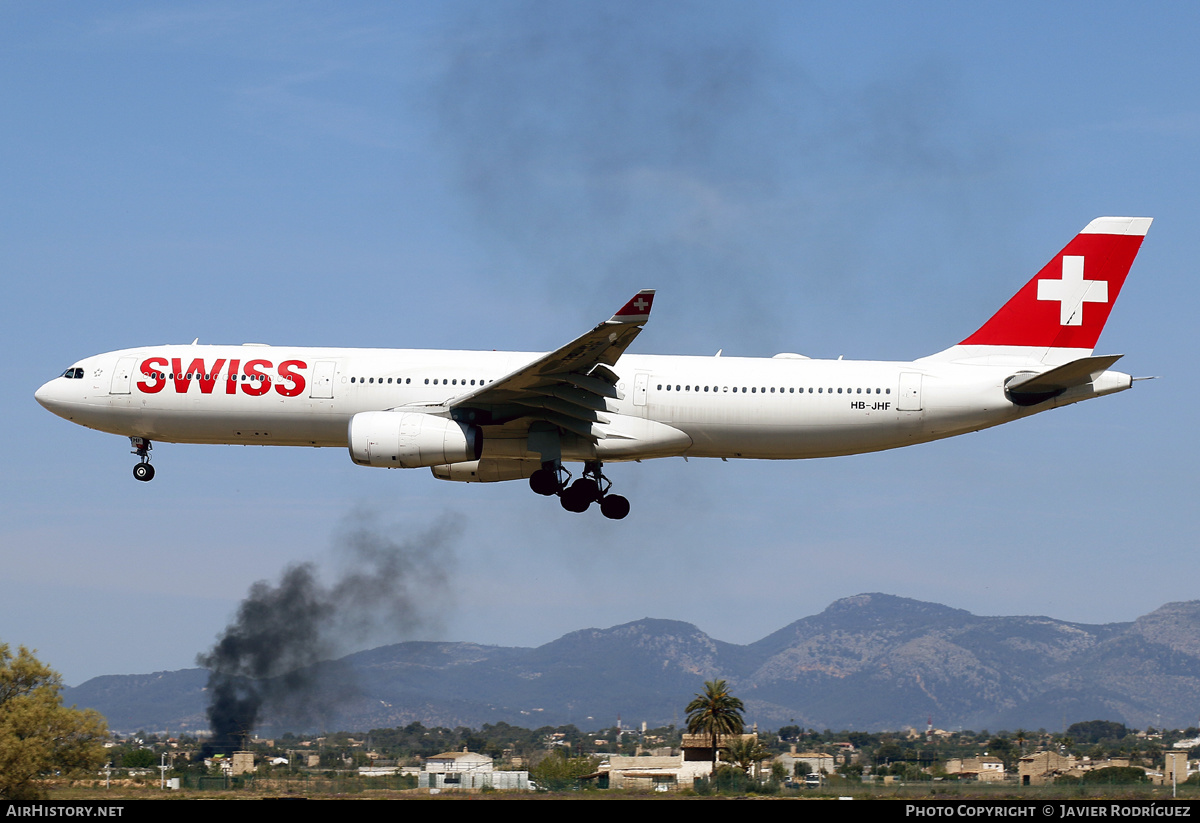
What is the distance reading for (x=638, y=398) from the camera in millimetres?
36375

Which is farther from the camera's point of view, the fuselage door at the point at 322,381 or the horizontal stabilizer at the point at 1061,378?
the fuselage door at the point at 322,381

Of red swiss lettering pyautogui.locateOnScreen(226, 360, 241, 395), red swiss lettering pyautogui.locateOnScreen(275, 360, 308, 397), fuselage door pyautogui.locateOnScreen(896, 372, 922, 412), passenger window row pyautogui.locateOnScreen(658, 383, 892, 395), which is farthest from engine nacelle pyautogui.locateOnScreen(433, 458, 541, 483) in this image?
fuselage door pyautogui.locateOnScreen(896, 372, 922, 412)

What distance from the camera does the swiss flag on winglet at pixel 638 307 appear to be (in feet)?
102

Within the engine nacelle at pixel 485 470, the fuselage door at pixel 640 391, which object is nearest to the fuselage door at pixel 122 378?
the engine nacelle at pixel 485 470

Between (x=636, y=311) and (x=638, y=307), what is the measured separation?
124mm

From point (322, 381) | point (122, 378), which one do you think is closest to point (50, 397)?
point (122, 378)

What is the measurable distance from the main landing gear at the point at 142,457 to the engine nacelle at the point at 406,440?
8.26m

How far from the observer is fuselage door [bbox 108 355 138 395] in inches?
1484

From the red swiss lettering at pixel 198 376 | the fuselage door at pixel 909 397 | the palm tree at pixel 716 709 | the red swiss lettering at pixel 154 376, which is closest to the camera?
the fuselage door at pixel 909 397

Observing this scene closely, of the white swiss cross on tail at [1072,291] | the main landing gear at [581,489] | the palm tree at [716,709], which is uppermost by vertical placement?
the white swiss cross on tail at [1072,291]

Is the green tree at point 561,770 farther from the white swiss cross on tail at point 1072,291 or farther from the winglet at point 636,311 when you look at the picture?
the white swiss cross on tail at point 1072,291
